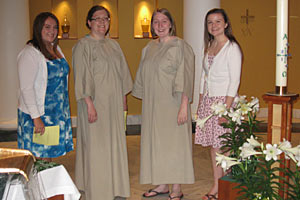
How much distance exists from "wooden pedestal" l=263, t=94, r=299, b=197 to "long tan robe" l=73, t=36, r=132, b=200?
1.54 metres

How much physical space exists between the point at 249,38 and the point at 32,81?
5086 millimetres

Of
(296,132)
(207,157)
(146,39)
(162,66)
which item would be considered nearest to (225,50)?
(162,66)

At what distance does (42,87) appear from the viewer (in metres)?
3.28

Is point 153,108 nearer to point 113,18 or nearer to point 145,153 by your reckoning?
point 145,153

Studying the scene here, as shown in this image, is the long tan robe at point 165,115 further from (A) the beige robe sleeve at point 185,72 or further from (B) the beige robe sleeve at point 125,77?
(B) the beige robe sleeve at point 125,77

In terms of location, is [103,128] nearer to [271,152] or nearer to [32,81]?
[32,81]

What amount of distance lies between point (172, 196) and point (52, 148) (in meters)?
1.10

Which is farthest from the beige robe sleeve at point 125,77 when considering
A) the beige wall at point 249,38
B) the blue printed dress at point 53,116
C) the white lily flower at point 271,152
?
the beige wall at point 249,38

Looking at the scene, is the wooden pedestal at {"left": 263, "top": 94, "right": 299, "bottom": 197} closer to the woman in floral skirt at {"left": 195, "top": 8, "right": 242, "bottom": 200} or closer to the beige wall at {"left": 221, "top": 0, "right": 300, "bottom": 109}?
the woman in floral skirt at {"left": 195, "top": 8, "right": 242, "bottom": 200}

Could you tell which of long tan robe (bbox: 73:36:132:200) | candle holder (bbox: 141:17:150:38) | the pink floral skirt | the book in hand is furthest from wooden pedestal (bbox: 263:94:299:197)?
candle holder (bbox: 141:17:150:38)

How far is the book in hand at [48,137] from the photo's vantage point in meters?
3.31

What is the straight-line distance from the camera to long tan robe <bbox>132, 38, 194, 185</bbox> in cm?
342

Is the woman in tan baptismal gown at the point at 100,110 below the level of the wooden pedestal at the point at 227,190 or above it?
above

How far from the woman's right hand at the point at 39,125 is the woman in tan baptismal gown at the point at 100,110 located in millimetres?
334
